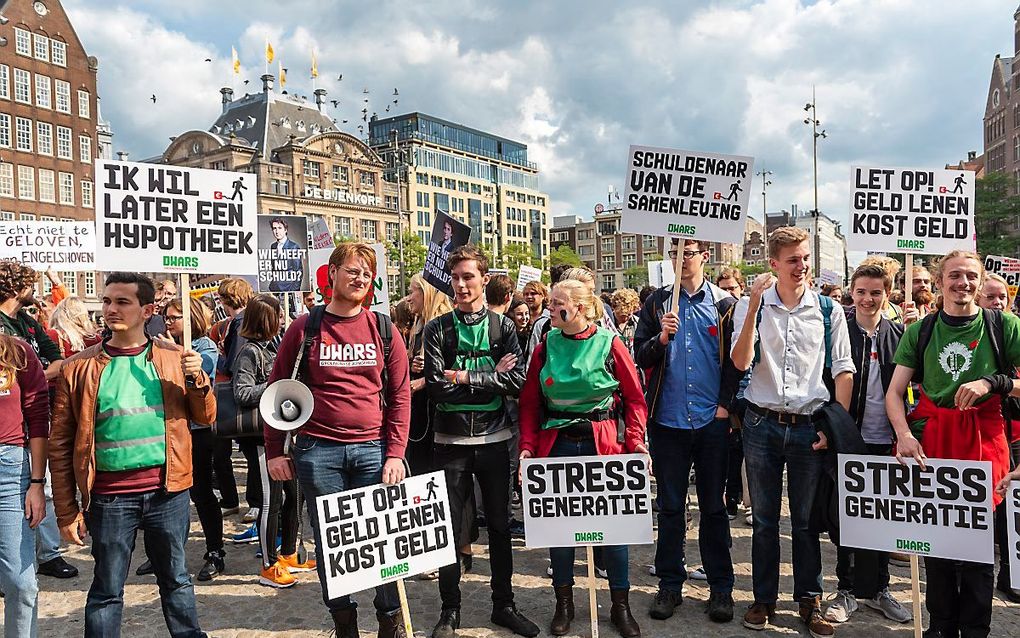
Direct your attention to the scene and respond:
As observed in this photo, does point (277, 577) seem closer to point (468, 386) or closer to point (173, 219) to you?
point (468, 386)

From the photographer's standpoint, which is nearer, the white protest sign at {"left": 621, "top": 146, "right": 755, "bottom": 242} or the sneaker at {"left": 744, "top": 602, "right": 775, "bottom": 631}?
the sneaker at {"left": 744, "top": 602, "right": 775, "bottom": 631}

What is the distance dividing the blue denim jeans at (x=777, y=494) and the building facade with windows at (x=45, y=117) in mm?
53312

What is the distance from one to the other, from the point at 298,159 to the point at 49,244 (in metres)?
70.7

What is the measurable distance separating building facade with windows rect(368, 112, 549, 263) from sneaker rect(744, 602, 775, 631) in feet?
279

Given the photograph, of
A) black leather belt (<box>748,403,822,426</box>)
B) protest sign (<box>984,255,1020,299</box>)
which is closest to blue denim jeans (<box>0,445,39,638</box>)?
black leather belt (<box>748,403,822,426</box>)

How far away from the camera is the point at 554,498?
14.9 ft

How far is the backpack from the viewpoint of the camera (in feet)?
14.2

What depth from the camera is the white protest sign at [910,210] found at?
6.50 metres

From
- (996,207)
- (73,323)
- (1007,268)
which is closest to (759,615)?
(73,323)

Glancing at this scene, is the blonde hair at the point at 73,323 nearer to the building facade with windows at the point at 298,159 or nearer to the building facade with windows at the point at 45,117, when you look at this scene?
the building facade with windows at the point at 45,117

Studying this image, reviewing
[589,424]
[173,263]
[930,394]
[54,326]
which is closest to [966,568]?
[930,394]

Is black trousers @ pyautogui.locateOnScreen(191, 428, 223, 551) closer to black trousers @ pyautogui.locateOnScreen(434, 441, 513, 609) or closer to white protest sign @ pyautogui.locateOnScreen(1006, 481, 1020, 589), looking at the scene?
black trousers @ pyautogui.locateOnScreen(434, 441, 513, 609)

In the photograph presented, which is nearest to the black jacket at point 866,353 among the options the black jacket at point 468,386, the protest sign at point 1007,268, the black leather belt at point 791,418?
the black leather belt at point 791,418

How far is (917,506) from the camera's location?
13.5 feet
